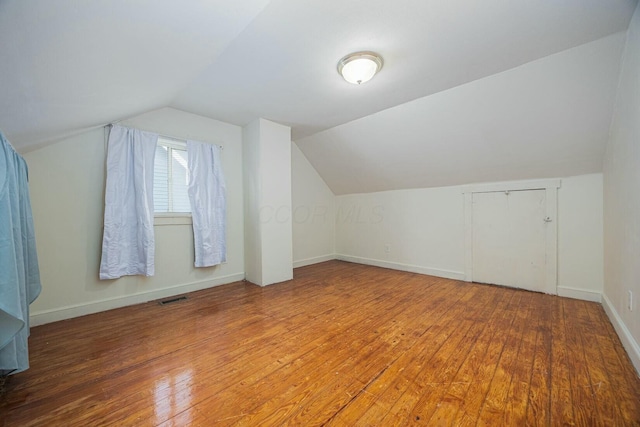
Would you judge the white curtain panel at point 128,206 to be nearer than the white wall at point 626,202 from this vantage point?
No

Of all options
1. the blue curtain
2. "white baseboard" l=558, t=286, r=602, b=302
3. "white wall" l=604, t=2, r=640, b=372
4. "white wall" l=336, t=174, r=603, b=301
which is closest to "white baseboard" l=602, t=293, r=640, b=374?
"white wall" l=604, t=2, r=640, b=372

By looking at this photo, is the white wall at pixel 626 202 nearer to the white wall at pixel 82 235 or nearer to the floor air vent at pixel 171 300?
the floor air vent at pixel 171 300

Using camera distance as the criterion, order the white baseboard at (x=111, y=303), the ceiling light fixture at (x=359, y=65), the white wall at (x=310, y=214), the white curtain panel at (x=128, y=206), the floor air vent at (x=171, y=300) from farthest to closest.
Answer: the white wall at (x=310, y=214) < the floor air vent at (x=171, y=300) < the white curtain panel at (x=128, y=206) < the white baseboard at (x=111, y=303) < the ceiling light fixture at (x=359, y=65)

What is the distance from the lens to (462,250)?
3.73 meters

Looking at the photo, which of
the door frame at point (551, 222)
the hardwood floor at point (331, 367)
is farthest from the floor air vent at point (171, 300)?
the door frame at point (551, 222)

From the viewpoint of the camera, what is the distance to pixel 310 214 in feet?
16.7

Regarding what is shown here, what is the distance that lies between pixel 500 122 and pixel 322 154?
2784 mm

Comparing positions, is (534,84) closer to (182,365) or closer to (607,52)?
(607,52)

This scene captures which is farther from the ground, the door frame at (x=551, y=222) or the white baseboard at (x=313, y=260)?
the door frame at (x=551, y=222)

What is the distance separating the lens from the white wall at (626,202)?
61.9 inches

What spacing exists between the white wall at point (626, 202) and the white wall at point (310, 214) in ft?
13.4

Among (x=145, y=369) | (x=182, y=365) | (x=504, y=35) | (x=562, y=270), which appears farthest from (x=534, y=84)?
(x=145, y=369)

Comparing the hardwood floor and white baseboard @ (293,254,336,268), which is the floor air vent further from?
white baseboard @ (293,254,336,268)

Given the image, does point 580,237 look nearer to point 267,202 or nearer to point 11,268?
point 267,202
